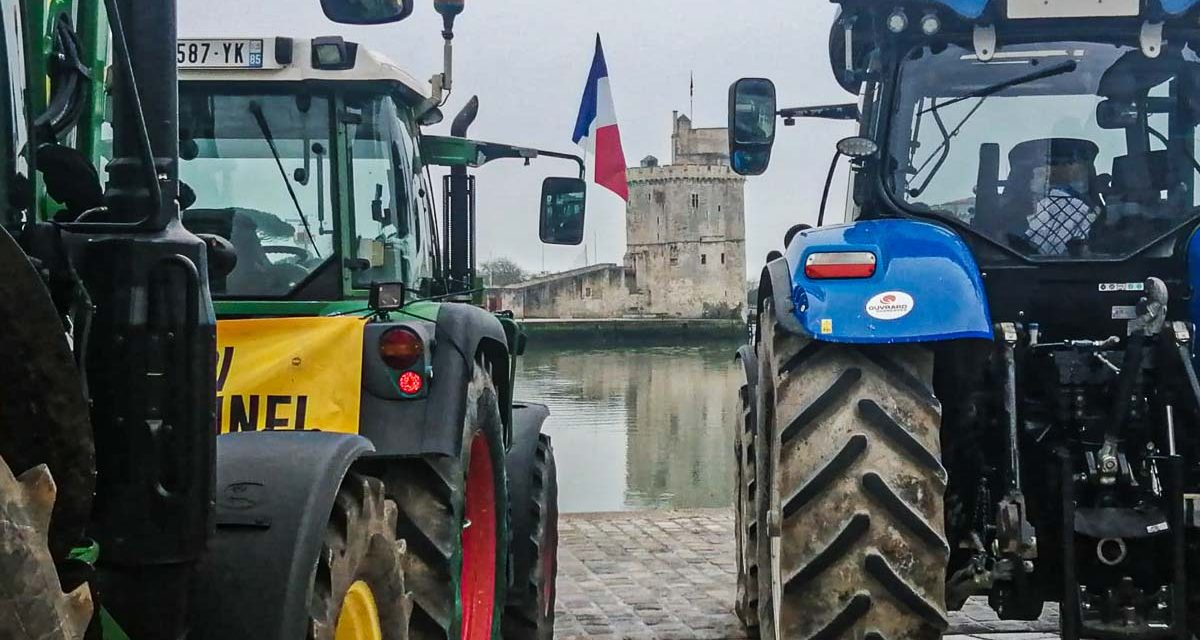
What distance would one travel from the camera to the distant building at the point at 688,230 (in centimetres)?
7862

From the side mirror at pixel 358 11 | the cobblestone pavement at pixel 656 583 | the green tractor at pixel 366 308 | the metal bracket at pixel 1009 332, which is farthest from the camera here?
the cobblestone pavement at pixel 656 583

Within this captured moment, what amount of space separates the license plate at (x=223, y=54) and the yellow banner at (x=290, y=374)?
1002 millimetres

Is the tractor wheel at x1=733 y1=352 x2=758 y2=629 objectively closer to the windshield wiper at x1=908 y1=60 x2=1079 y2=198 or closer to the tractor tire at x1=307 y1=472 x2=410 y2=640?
the windshield wiper at x1=908 y1=60 x2=1079 y2=198

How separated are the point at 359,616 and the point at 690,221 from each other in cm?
7785

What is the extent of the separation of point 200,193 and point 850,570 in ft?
8.10

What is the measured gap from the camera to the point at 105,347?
225cm

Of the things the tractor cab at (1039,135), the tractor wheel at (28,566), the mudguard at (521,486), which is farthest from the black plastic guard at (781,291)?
the tractor wheel at (28,566)

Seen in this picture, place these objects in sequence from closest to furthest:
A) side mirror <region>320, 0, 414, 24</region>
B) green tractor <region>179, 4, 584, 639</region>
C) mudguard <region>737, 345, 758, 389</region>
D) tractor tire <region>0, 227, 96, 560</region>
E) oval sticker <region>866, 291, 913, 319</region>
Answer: tractor tire <region>0, 227, 96, 560</region> < side mirror <region>320, 0, 414, 24</region> < oval sticker <region>866, 291, 913, 319</region> < green tractor <region>179, 4, 584, 639</region> < mudguard <region>737, 345, 758, 389</region>

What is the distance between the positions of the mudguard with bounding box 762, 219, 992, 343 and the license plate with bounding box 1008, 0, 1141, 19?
852 mm

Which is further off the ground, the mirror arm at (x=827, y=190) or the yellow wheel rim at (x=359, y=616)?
the mirror arm at (x=827, y=190)

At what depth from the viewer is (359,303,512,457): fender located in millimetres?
4082

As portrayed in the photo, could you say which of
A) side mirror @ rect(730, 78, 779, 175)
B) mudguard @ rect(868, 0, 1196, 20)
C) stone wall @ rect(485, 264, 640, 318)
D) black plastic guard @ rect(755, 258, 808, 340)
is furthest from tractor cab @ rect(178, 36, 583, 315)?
stone wall @ rect(485, 264, 640, 318)

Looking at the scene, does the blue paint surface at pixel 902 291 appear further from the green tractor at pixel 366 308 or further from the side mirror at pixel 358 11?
the side mirror at pixel 358 11

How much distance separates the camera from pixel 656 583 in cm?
771
